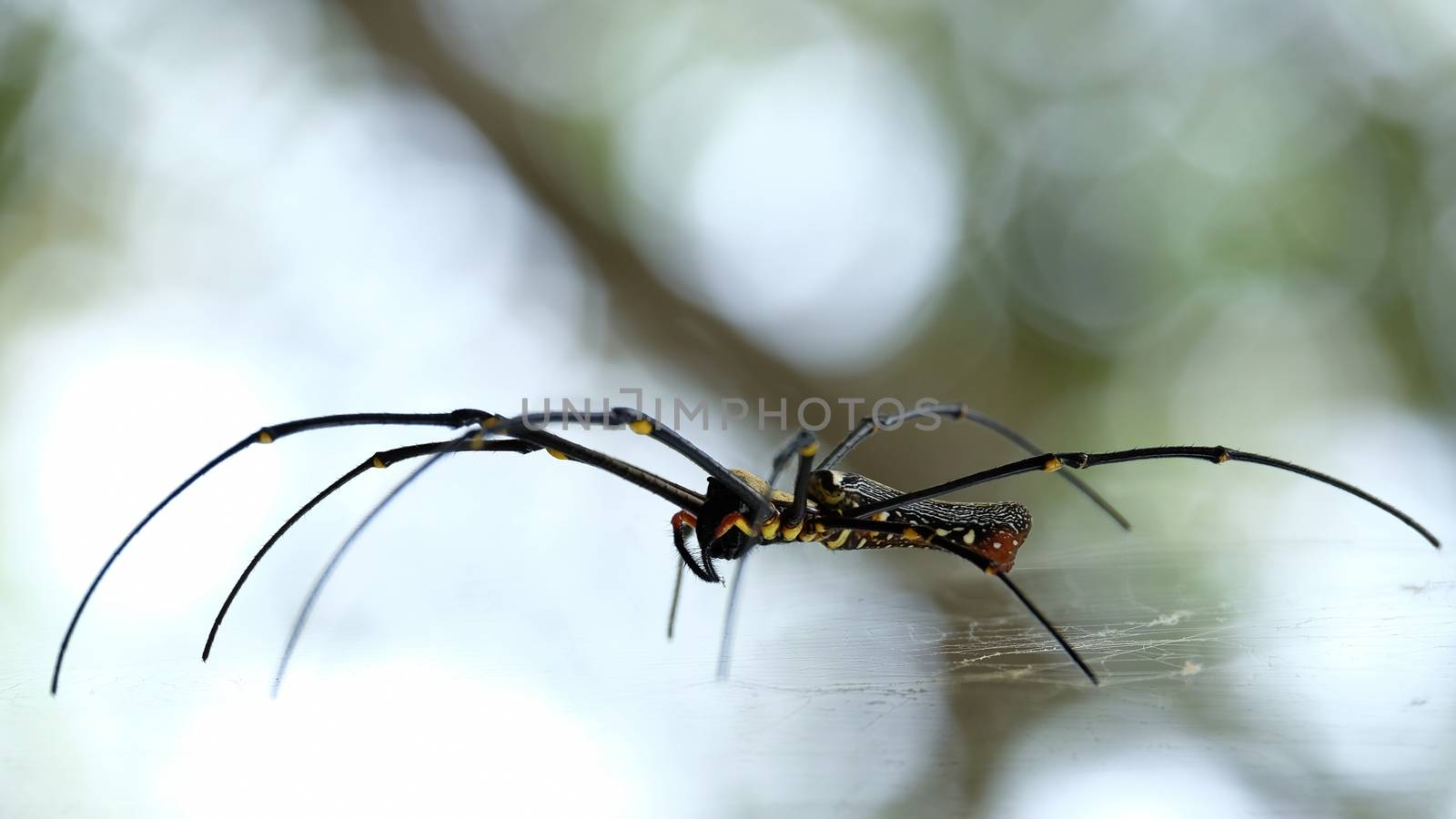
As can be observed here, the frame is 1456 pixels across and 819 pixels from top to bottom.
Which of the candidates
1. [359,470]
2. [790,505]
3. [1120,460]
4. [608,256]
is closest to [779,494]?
[790,505]

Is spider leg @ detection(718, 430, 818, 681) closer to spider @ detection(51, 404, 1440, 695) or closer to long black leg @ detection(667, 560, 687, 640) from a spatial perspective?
spider @ detection(51, 404, 1440, 695)

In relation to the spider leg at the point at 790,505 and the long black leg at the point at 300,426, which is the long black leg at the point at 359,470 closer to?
the long black leg at the point at 300,426

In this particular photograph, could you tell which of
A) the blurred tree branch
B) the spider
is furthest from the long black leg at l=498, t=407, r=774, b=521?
the blurred tree branch

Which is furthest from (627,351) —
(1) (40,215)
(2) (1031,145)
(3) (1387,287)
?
(3) (1387,287)

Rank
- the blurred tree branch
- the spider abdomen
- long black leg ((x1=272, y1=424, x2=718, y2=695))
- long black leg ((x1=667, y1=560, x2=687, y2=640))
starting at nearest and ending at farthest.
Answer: long black leg ((x1=272, y1=424, x2=718, y2=695)) → the spider abdomen → long black leg ((x1=667, y1=560, x2=687, y2=640)) → the blurred tree branch

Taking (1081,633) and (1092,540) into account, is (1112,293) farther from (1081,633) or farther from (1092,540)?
(1081,633)

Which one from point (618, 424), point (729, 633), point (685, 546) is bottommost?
point (729, 633)

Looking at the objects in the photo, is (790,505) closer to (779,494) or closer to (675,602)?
(779,494)
